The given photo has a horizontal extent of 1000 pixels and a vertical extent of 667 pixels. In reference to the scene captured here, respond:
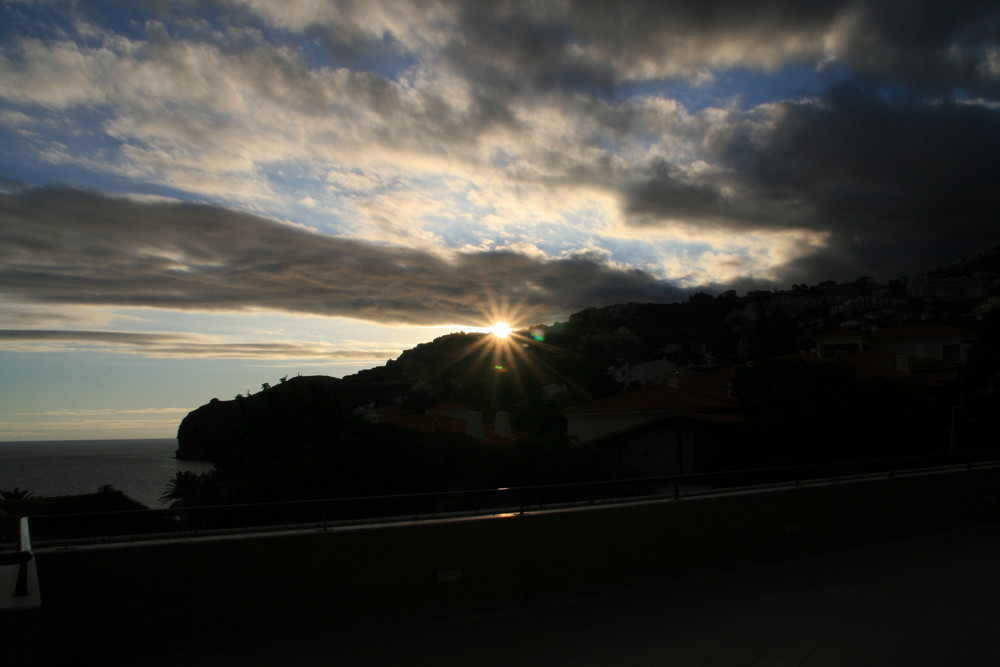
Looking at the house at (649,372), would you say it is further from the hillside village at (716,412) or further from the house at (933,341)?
the house at (933,341)

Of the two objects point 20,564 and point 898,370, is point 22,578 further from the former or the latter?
point 898,370

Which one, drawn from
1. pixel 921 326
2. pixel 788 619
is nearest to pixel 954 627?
pixel 788 619

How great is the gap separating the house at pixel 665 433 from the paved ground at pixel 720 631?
18156mm

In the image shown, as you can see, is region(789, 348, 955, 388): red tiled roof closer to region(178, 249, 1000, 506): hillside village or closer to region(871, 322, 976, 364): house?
region(178, 249, 1000, 506): hillside village

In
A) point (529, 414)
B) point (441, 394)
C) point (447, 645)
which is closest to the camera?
point (447, 645)

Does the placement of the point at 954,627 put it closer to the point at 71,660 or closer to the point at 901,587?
the point at 901,587

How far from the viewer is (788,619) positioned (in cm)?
597

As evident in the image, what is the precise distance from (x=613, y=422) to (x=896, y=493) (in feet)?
67.6

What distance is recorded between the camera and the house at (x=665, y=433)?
26766mm

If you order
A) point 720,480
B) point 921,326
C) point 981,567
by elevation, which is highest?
point 921,326

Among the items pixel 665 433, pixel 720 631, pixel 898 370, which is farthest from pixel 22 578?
pixel 898 370

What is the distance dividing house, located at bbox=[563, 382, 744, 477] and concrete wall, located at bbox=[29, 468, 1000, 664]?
57.0ft

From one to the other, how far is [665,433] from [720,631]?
2242cm

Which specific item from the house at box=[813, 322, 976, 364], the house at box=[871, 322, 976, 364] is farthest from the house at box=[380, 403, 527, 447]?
the house at box=[871, 322, 976, 364]
